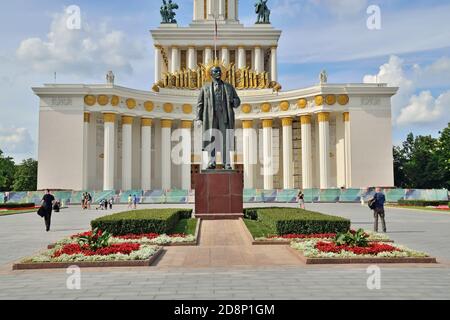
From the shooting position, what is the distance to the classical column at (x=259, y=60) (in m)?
63.4

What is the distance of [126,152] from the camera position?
159 ft

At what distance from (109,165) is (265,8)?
3595 cm

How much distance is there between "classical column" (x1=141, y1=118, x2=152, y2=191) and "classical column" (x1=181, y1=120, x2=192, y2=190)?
4029 millimetres

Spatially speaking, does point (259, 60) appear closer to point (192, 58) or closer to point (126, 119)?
point (192, 58)

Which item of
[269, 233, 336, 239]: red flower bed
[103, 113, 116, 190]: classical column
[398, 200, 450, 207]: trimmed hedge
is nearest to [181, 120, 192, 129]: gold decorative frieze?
[103, 113, 116, 190]: classical column

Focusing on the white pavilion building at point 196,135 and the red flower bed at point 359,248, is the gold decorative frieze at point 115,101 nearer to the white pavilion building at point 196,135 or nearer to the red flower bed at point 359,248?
the white pavilion building at point 196,135

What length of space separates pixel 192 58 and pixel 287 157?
76.3ft

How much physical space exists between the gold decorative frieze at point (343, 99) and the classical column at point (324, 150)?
183cm

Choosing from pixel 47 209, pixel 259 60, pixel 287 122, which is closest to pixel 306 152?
pixel 287 122

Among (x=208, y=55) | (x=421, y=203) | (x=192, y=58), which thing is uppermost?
(x=208, y=55)

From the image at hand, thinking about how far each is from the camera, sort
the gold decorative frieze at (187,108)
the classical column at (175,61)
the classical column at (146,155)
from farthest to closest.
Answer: the classical column at (175,61) → the gold decorative frieze at (187,108) → the classical column at (146,155)

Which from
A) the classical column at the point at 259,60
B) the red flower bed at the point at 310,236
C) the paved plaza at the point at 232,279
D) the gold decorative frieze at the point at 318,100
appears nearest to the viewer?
the paved plaza at the point at 232,279

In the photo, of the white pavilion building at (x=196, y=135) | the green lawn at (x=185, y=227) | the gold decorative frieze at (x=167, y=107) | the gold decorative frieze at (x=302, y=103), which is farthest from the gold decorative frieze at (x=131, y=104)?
the green lawn at (x=185, y=227)

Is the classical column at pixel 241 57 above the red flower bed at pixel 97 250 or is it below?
above
